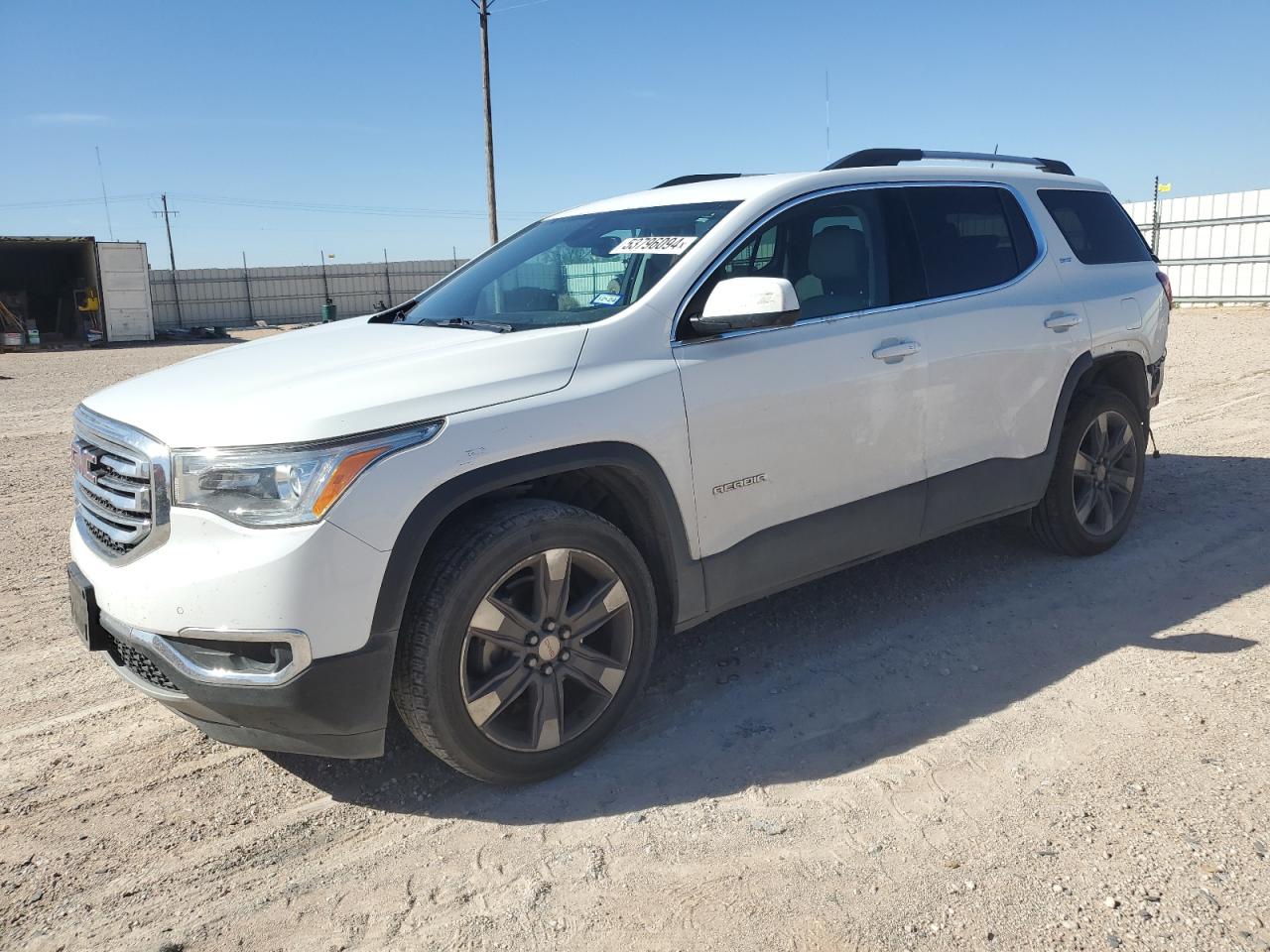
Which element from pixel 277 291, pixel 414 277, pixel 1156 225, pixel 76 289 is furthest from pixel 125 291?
pixel 1156 225

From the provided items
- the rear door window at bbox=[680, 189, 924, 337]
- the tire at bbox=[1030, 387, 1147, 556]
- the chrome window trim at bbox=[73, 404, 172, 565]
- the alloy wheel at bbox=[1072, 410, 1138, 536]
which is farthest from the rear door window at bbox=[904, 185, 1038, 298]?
the chrome window trim at bbox=[73, 404, 172, 565]

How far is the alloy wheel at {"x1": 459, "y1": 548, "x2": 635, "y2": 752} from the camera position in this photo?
9.88ft

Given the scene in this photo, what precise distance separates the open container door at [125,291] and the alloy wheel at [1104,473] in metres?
31.0

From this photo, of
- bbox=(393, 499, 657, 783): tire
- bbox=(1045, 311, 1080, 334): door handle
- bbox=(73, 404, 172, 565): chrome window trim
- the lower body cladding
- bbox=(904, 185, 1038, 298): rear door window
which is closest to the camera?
the lower body cladding

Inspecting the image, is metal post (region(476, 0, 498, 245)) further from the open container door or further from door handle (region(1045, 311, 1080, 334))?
door handle (region(1045, 311, 1080, 334))

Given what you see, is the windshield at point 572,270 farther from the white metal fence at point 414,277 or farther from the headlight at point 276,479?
the white metal fence at point 414,277

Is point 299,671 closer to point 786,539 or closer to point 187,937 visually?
point 187,937

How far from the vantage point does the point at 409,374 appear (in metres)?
2.96

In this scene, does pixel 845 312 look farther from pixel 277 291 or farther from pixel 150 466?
pixel 277 291

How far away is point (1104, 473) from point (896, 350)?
1.89 meters

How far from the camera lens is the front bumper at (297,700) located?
8.95 ft

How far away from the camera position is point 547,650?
10.2 ft

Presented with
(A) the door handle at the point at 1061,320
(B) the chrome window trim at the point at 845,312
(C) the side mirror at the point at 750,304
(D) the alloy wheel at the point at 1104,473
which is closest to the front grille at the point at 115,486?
(B) the chrome window trim at the point at 845,312

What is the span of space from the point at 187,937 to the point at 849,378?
2.79 metres
